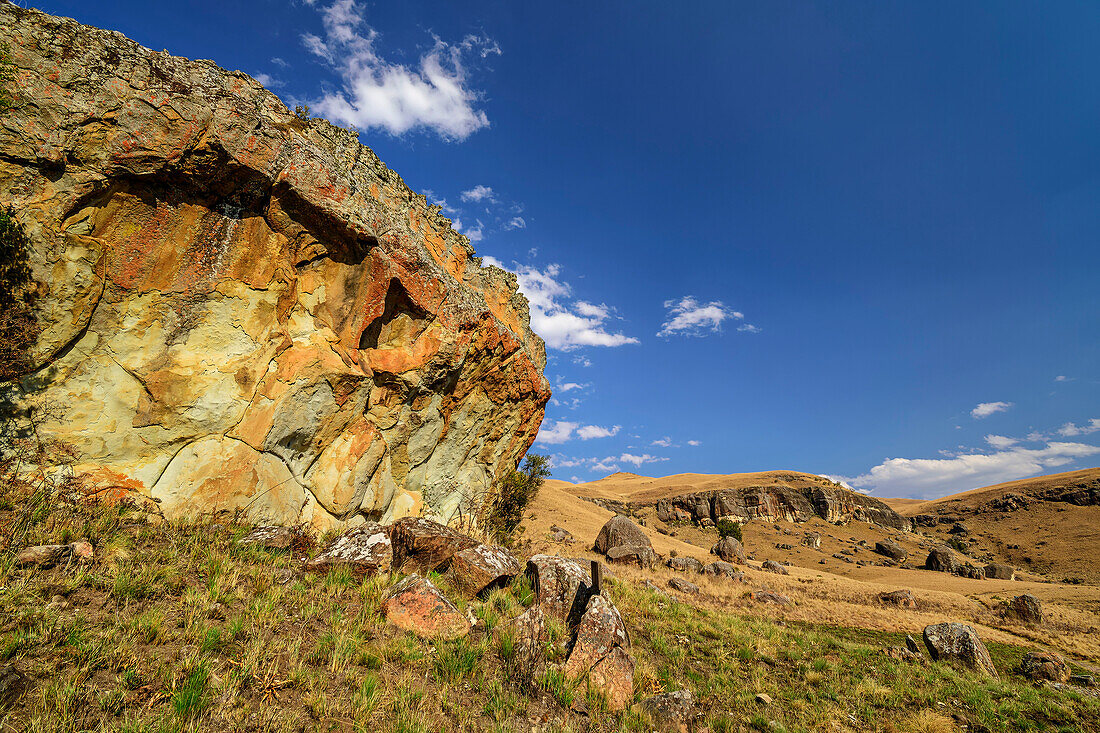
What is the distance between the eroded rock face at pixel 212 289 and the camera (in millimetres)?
7978

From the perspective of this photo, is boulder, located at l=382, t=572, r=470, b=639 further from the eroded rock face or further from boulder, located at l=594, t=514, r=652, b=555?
boulder, located at l=594, t=514, r=652, b=555

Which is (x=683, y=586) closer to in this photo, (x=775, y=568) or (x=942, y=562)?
(x=775, y=568)

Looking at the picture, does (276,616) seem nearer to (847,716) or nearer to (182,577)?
(182,577)

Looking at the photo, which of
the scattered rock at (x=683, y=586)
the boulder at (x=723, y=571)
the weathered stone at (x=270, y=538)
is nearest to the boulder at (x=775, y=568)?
the boulder at (x=723, y=571)

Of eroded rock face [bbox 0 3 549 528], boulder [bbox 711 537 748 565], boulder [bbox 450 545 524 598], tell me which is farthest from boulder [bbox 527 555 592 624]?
boulder [bbox 711 537 748 565]

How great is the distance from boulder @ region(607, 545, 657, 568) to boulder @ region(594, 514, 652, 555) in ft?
2.78

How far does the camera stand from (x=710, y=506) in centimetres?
5984

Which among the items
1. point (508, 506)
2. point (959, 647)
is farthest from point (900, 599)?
point (508, 506)

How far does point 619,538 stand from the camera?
27984 millimetres

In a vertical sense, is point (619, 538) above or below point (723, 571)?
above

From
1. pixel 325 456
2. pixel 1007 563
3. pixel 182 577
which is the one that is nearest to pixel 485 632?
pixel 182 577

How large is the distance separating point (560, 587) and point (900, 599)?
23812 millimetres

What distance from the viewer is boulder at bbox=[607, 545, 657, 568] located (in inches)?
1005

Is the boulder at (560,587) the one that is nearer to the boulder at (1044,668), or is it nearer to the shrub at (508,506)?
the shrub at (508,506)
